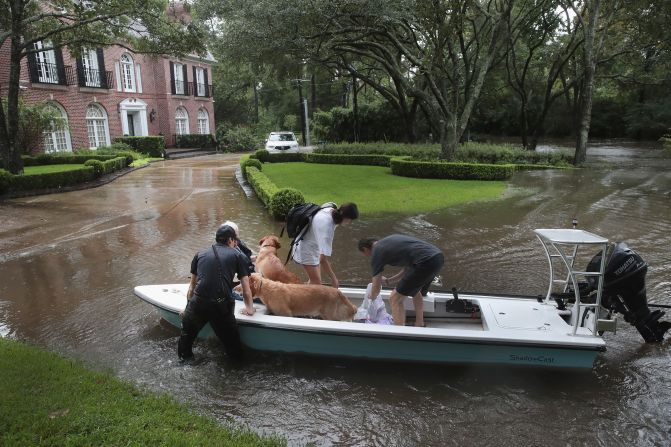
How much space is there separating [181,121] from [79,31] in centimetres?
2159

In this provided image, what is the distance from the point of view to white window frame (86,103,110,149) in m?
31.5

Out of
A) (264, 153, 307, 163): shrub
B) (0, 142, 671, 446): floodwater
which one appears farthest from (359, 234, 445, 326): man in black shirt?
(264, 153, 307, 163): shrub

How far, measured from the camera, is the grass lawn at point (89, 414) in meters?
3.85

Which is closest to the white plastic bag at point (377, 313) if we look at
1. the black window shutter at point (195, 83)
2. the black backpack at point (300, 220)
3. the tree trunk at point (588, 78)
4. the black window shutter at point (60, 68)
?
the black backpack at point (300, 220)

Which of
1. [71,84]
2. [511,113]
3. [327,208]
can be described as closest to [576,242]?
[327,208]

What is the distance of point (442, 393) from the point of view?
16.7ft

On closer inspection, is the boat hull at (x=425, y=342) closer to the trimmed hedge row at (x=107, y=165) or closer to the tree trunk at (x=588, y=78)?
the trimmed hedge row at (x=107, y=165)

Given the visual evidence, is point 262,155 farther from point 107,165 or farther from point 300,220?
point 300,220

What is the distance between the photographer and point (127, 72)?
35.0 metres

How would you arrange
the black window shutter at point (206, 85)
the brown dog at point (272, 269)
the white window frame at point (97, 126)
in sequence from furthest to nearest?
the black window shutter at point (206, 85) < the white window frame at point (97, 126) < the brown dog at point (272, 269)

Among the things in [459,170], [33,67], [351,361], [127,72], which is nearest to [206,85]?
[127,72]

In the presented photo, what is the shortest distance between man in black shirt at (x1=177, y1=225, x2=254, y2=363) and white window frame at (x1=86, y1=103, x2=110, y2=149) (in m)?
30.0

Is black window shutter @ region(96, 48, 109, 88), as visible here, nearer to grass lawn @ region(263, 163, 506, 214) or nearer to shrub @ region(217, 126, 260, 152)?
shrub @ region(217, 126, 260, 152)

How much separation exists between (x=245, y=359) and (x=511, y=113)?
47.8 meters
